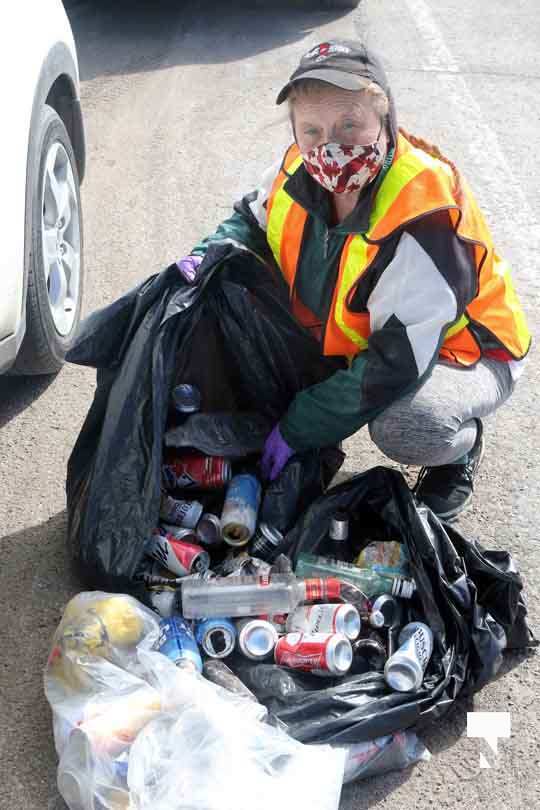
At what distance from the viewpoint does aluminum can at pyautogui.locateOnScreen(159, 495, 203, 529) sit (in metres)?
2.92

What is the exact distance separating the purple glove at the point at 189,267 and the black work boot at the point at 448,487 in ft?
2.98

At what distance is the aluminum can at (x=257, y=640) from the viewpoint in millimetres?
2502

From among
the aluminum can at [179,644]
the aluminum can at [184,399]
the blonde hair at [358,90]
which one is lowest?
the aluminum can at [179,644]

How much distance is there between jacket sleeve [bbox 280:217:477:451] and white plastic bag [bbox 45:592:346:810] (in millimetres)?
852

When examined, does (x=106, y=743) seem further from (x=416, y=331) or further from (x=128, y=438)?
(x=416, y=331)

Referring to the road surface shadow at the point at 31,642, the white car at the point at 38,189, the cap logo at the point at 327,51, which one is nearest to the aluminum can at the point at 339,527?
the road surface shadow at the point at 31,642

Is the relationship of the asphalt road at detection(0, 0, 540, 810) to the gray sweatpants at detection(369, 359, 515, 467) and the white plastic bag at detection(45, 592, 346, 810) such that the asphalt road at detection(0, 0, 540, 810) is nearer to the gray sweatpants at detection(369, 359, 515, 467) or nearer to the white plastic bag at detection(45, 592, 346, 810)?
the white plastic bag at detection(45, 592, 346, 810)

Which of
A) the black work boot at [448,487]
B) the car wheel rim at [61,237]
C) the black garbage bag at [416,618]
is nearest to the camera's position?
the black garbage bag at [416,618]

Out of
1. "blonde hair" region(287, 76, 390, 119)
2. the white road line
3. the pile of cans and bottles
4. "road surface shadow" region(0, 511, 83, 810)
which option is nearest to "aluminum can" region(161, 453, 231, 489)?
the pile of cans and bottles

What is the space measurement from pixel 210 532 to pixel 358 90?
1.27m

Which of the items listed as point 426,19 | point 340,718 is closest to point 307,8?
point 426,19

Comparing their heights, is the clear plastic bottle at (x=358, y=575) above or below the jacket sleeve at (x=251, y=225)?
below

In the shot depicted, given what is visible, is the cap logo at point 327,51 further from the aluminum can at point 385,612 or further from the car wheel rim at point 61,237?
the aluminum can at point 385,612

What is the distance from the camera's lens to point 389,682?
241 centimetres
